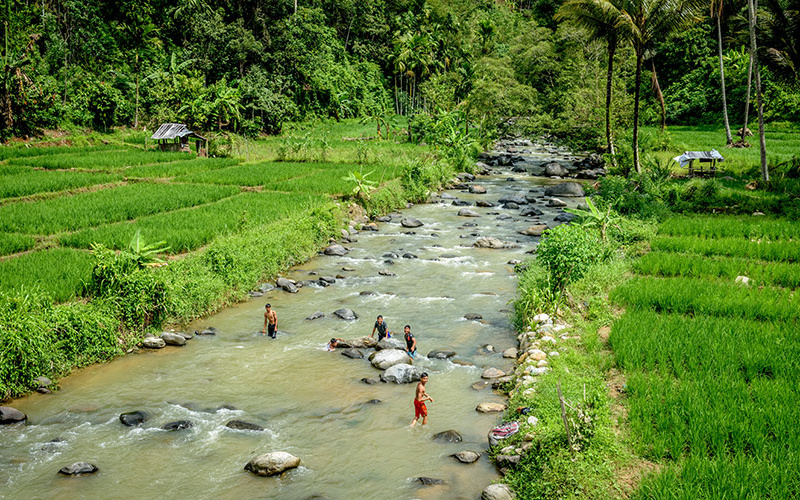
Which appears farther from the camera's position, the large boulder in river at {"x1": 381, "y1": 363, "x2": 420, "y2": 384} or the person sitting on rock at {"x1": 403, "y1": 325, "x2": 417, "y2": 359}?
the person sitting on rock at {"x1": 403, "y1": 325, "x2": 417, "y2": 359}

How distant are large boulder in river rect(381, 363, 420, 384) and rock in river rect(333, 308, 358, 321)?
306cm

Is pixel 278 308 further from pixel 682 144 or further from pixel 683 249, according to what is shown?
pixel 682 144

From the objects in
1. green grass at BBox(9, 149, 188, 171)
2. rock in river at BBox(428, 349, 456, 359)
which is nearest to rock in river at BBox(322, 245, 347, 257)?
rock in river at BBox(428, 349, 456, 359)

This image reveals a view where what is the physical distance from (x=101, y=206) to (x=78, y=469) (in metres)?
A: 14.2

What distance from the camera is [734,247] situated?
15.1 m

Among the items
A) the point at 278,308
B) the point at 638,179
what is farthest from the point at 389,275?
the point at 638,179

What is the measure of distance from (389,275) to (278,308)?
12.6 ft

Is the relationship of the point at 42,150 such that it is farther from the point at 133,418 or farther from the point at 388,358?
the point at 388,358

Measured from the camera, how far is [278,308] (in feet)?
48.2

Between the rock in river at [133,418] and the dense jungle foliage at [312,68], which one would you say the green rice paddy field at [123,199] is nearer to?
the rock in river at [133,418]

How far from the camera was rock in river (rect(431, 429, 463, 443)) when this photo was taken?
8.58 m

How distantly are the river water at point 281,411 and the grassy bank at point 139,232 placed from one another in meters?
0.75

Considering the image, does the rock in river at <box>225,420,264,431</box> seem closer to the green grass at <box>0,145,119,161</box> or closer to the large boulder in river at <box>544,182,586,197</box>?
the large boulder in river at <box>544,182,586,197</box>

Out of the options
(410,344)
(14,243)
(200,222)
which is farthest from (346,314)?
(14,243)
